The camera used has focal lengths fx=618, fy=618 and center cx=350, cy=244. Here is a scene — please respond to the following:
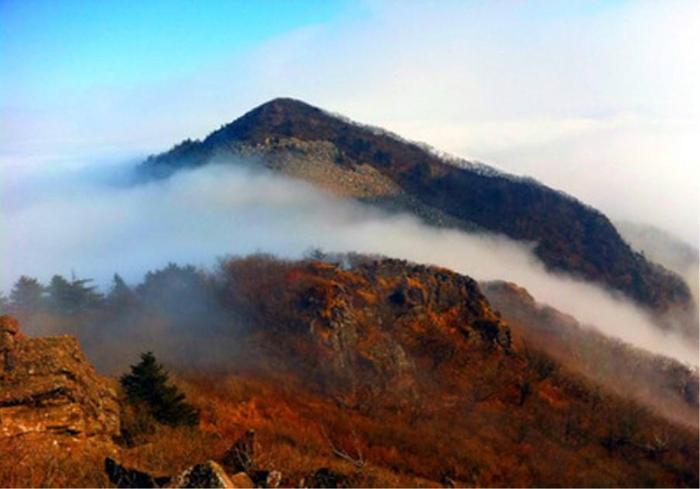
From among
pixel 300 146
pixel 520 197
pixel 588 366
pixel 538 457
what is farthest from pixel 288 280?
pixel 520 197

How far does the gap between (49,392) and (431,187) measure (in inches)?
1807

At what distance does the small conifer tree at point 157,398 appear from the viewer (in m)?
13.3

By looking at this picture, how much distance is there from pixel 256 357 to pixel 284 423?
6.25 metres

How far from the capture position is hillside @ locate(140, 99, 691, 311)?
50938 mm

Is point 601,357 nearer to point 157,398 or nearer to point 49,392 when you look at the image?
point 157,398

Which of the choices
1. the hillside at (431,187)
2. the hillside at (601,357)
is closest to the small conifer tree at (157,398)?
the hillside at (601,357)

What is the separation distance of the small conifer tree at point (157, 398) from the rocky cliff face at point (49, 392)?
50 cm

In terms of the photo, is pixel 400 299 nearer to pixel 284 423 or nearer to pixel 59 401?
pixel 284 423

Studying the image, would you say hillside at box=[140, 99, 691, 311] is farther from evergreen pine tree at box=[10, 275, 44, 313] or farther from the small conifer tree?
the small conifer tree

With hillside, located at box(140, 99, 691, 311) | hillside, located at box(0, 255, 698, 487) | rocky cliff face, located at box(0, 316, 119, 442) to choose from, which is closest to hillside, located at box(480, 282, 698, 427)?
hillside, located at box(0, 255, 698, 487)

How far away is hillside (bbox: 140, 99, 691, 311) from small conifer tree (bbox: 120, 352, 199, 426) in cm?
3536

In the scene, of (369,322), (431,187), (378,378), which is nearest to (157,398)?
(378,378)

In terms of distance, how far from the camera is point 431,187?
5494 cm

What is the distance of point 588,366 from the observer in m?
31.9
